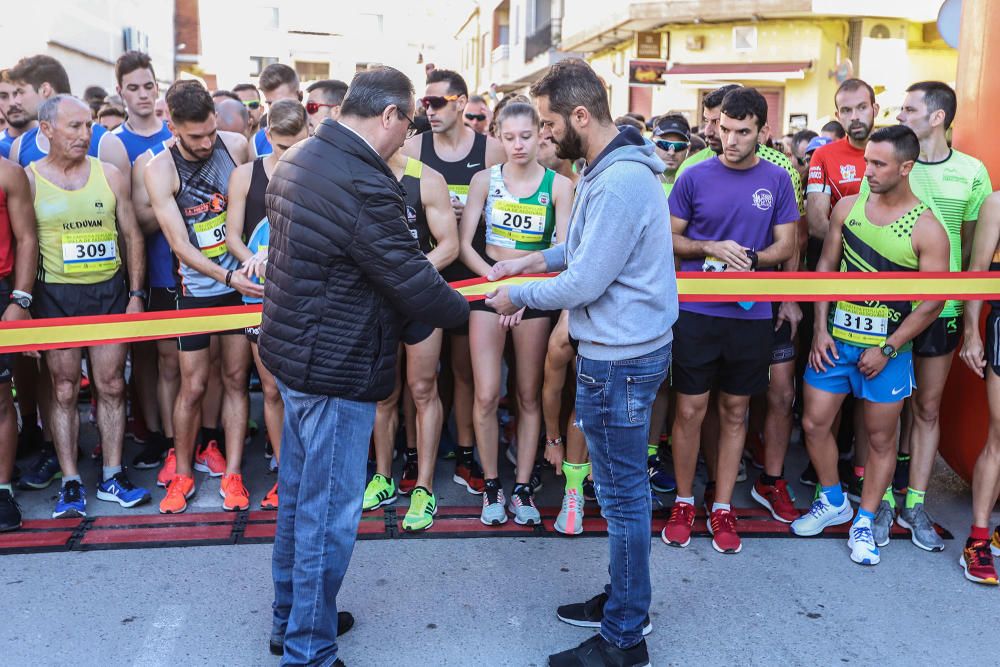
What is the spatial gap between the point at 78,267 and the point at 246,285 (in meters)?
1.07

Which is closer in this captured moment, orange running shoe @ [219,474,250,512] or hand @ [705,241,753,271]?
hand @ [705,241,753,271]

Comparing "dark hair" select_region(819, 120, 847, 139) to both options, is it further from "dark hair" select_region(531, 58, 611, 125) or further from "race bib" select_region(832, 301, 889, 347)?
"dark hair" select_region(531, 58, 611, 125)

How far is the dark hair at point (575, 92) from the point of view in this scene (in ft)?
10.1

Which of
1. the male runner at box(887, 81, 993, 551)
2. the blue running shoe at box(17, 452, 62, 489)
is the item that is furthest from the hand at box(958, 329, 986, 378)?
the blue running shoe at box(17, 452, 62, 489)

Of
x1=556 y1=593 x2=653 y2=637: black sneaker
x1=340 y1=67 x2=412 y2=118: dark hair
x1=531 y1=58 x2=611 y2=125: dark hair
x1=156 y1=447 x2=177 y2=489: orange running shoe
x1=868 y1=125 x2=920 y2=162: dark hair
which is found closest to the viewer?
x1=340 y1=67 x2=412 y2=118: dark hair

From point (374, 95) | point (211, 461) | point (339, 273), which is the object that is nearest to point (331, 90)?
point (211, 461)

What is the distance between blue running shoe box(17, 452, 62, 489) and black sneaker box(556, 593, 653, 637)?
10.3 ft

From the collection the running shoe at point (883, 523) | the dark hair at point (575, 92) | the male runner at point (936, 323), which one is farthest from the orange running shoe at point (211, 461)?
the male runner at point (936, 323)

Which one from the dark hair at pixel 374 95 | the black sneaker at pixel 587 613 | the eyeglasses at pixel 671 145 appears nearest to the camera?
the dark hair at pixel 374 95

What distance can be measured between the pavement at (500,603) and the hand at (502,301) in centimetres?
126

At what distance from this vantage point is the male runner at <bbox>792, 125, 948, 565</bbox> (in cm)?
413

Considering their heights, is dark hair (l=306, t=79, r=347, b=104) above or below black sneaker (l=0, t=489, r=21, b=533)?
above

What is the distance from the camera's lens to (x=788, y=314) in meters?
4.69

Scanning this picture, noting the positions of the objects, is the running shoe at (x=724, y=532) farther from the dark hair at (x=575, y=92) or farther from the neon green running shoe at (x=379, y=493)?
A: the dark hair at (x=575, y=92)
